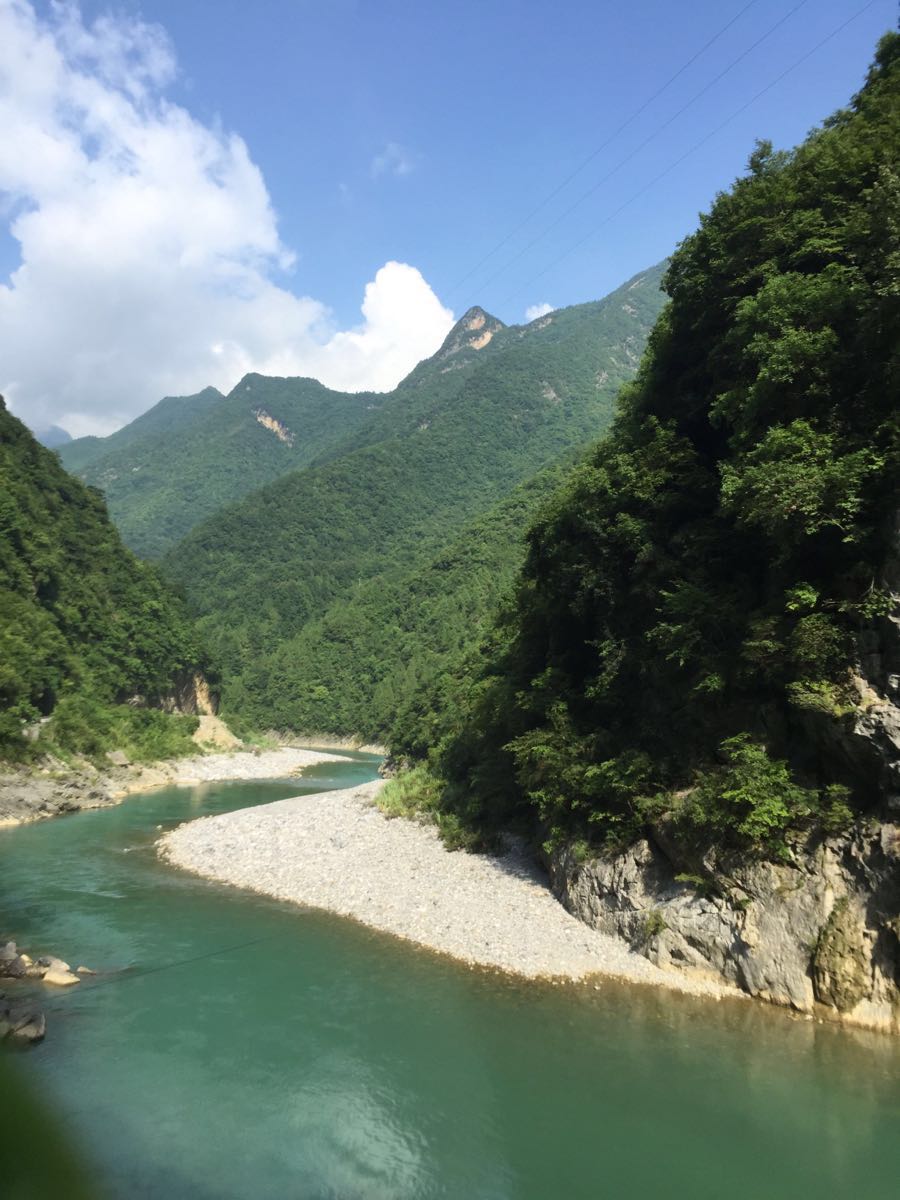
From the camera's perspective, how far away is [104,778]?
41406 mm

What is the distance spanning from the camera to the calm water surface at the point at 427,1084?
30.9 ft

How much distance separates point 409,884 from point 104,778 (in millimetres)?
27932

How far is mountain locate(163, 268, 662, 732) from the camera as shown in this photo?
122750 mm

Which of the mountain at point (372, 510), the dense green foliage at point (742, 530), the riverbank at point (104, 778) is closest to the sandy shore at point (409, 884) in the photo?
the dense green foliage at point (742, 530)

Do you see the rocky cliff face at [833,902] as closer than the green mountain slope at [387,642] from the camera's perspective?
Yes

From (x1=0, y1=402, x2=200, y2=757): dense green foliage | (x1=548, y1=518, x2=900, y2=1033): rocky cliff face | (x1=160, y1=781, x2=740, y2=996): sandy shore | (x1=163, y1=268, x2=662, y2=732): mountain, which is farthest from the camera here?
(x1=163, y1=268, x2=662, y2=732): mountain

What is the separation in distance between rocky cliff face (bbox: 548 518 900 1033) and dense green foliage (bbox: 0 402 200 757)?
109 ft

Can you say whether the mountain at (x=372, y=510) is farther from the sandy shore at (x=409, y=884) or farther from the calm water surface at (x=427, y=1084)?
the calm water surface at (x=427, y=1084)

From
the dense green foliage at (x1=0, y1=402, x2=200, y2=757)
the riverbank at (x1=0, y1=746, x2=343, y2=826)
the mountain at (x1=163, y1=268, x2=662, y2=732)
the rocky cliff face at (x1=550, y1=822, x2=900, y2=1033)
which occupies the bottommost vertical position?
the riverbank at (x1=0, y1=746, x2=343, y2=826)

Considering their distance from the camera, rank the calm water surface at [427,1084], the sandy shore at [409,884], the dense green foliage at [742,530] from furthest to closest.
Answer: the sandy shore at [409,884] → the dense green foliage at [742,530] → the calm water surface at [427,1084]

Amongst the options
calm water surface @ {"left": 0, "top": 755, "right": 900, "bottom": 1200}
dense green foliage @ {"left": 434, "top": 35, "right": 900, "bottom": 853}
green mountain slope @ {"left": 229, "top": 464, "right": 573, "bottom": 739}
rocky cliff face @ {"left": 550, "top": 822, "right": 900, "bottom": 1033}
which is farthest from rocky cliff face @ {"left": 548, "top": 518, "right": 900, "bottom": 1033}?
green mountain slope @ {"left": 229, "top": 464, "right": 573, "bottom": 739}

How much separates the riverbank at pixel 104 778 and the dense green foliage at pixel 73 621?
6.32 feet

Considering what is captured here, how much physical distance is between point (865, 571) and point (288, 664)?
103m

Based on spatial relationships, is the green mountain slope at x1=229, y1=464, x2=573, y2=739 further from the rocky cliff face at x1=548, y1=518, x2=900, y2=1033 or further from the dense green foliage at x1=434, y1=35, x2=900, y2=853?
the rocky cliff face at x1=548, y1=518, x2=900, y2=1033
